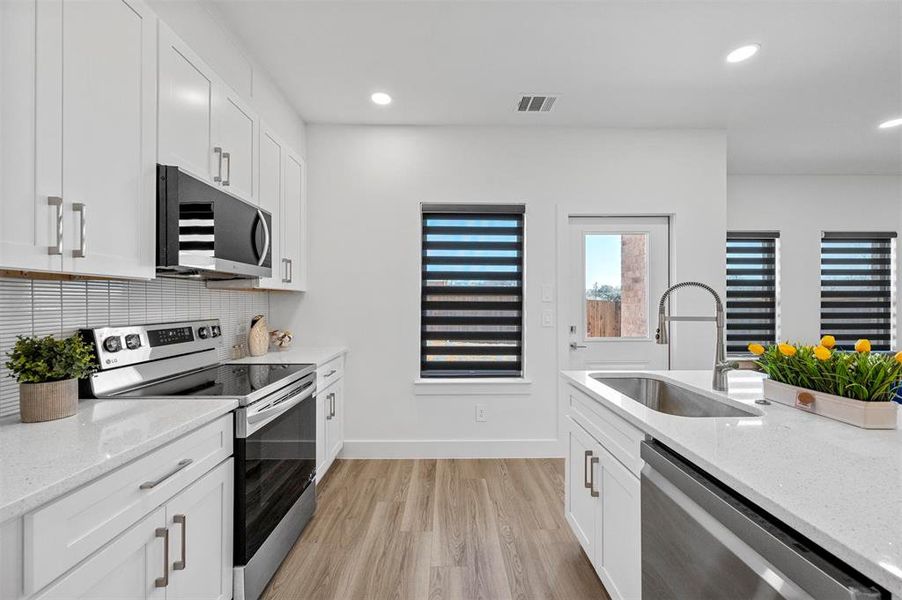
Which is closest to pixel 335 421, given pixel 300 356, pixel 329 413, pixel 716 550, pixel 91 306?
pixel 329 413

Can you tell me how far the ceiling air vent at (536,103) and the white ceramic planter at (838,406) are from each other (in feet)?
7.60

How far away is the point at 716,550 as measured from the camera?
944 mm

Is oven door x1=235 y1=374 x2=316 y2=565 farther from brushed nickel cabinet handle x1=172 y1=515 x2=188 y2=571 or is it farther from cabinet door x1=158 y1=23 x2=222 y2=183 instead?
cabinet door x1=158 y1=23 x2=222 y2=183

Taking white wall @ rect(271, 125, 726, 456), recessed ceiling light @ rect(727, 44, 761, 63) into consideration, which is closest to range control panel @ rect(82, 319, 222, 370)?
white wall @ rect(271, 125, 726, 456)

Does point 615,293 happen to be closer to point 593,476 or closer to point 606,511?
point 593,476

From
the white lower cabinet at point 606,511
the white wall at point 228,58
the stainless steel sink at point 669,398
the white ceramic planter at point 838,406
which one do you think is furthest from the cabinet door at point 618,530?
the white wall at point 228,58

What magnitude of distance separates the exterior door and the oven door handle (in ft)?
7.40

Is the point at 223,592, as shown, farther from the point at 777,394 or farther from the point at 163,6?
the point at 163,6

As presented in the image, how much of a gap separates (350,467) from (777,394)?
9.07ft

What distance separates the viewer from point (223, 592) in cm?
155

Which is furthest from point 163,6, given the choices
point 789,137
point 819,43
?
point 789,137

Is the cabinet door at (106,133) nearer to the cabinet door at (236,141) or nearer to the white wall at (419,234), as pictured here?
the cabinet door at (236,141)

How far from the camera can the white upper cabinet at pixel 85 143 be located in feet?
3.54

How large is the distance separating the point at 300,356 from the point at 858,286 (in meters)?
5.94
